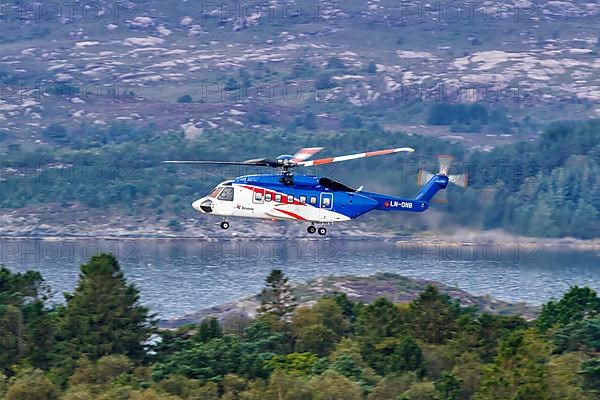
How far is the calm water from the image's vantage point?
9738cm

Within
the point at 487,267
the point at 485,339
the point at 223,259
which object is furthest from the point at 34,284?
the point at 223,259

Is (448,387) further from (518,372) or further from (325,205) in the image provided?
(325,205)

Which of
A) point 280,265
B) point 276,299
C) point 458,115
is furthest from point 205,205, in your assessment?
point 458,115

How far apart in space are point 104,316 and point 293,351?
24.7 ft

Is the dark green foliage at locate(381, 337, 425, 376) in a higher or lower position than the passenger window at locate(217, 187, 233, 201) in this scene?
lower

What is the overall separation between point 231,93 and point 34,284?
128 meters

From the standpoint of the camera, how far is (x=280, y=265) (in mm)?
113125

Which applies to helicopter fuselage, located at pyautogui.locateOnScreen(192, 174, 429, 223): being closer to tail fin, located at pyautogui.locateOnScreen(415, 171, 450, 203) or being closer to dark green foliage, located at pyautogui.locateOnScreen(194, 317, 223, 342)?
tail fin, located at pyautogui.locateOnScreen(415, 171, 450, 203)

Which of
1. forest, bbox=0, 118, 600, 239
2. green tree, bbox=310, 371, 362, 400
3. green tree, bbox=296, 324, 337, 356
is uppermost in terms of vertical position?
forest, bbox=0, 118, 600, 239

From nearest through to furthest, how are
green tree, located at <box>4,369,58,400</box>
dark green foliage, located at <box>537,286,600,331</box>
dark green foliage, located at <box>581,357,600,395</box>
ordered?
1. green tree, located at <box>4,369,58,400</box>
2. dark green foliage, located at <box>581,357,600,395</box>
3. dark green foliage, located at <box>537,286,600,331</box>

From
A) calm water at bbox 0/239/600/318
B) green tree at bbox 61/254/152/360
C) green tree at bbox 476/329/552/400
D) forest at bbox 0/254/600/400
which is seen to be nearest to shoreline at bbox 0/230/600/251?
calm water at bbox 0/239/600/318

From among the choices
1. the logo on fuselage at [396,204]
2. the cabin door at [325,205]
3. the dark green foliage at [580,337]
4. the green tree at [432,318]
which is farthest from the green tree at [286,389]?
the dark green foliage at [580,337]

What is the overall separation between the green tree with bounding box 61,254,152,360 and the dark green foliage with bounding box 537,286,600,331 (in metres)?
16.5

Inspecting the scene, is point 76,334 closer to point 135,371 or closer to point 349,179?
point 135,371
